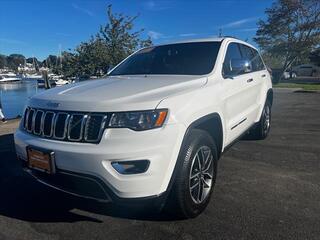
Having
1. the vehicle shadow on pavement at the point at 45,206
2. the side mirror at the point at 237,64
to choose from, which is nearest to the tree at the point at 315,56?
the side mirror at the point at 237,64

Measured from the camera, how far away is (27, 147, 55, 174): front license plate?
9.54 ft

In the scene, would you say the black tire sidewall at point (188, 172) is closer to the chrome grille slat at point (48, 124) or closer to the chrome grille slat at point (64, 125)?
→ the chrome grille slat at point (64, 125)

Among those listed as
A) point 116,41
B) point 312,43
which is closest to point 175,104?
point 116,41

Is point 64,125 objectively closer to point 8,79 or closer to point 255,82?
point 255,82

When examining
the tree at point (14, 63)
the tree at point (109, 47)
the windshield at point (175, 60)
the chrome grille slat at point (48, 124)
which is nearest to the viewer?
the chrome grille slat at point (48, 124)

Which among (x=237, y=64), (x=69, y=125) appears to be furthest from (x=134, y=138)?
(x=237, y=64)

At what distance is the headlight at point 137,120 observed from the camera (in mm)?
2736

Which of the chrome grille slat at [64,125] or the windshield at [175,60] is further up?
the windshield at [175,60]

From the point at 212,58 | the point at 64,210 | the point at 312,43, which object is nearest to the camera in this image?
the point at 64,210

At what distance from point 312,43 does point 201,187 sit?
119 feet

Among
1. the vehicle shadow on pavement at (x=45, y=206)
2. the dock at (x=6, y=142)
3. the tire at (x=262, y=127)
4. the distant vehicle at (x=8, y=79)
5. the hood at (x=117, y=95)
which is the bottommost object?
the distant vehicle at (x=8, y=79)

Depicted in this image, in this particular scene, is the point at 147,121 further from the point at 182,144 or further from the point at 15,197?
the point at 15,197

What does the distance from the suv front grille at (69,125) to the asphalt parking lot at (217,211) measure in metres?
0.93

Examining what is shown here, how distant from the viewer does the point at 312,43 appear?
114 feet
